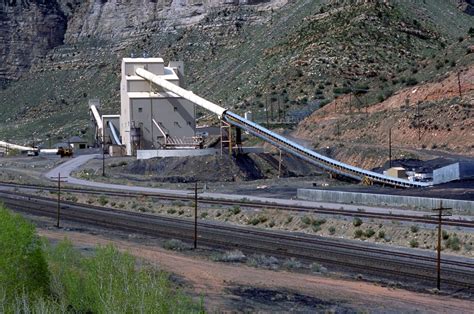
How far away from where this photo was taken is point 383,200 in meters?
42.9

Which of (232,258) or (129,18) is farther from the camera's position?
(129,18)

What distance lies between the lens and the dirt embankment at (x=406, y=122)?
207ft

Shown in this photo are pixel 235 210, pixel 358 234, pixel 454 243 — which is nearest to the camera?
pixel 454 243

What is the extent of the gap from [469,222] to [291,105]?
60.5 m

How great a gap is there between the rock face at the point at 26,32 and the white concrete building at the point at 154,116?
305 feet

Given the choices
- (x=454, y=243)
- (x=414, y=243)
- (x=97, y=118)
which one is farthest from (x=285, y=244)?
(x=97, y=118)

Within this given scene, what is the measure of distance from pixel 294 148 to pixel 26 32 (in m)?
121

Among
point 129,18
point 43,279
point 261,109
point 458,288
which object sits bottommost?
point 458,288

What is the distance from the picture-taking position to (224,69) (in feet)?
390

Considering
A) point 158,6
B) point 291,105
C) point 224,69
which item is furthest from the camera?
point 158,6

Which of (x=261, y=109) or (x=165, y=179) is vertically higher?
(x=261, y=109)

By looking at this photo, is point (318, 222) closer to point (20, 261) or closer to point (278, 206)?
point (278, 206)

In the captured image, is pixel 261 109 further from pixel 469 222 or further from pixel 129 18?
pixel 129 18

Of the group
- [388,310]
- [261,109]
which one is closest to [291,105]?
[261,109]
